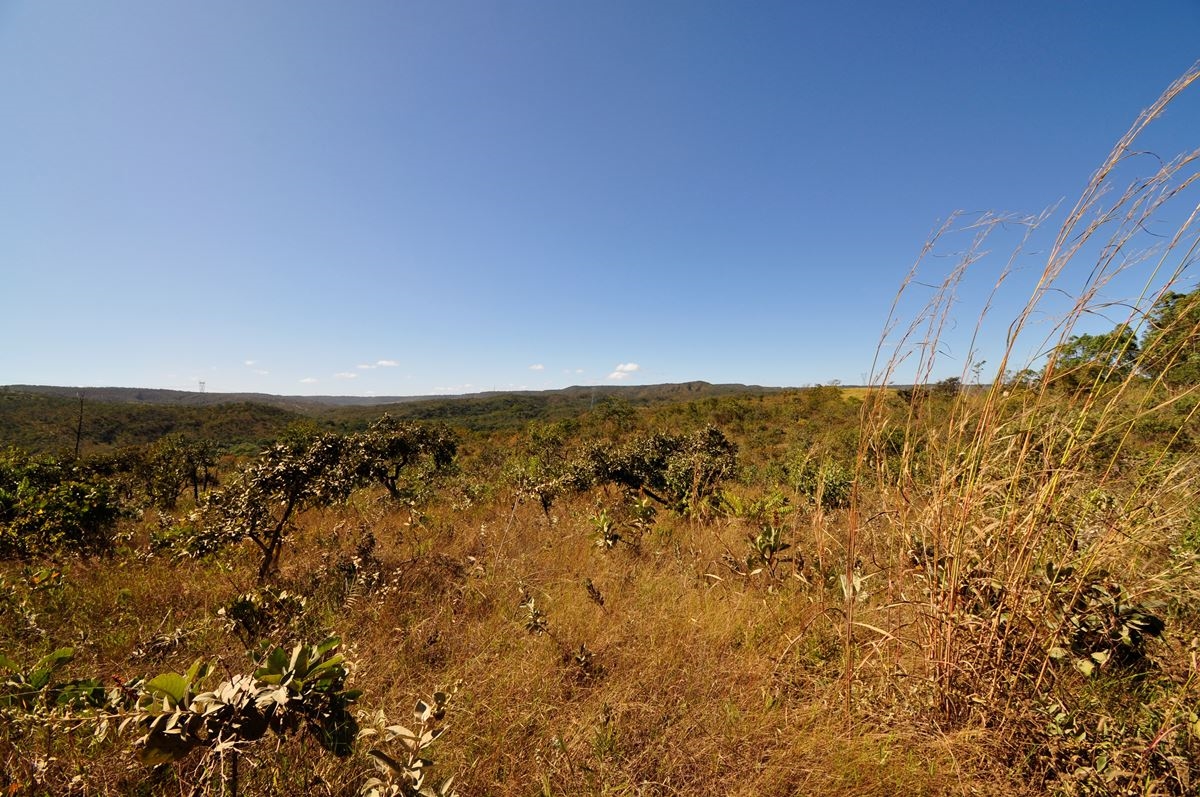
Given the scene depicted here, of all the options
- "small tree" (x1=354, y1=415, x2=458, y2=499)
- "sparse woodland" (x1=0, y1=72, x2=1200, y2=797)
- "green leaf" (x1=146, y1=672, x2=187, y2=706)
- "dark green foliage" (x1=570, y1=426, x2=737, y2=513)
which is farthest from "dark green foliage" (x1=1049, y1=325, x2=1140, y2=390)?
"small tree" (x1=354, y1=415, x2=458, y2=499)

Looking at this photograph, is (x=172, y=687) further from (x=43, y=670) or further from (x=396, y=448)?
(x=396, y=448)

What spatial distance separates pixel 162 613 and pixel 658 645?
4.04m

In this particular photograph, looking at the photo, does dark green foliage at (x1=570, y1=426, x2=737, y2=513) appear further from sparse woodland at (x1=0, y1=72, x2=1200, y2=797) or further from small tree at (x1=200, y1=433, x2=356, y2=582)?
small tree at (x1=200, y1=433, x2=356, y2=582)

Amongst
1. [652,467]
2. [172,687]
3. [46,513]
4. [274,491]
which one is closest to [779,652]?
→ [172,687]

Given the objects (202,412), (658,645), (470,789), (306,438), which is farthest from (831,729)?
(202,412)

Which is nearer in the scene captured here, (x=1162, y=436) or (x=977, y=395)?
(x=977, y=395)

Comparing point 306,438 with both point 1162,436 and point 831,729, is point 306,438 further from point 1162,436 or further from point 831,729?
point 1162,436

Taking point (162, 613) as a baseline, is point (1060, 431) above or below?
above

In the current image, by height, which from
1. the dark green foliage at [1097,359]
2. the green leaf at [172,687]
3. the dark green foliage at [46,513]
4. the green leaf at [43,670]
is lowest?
the dark green foliage at [46,513]

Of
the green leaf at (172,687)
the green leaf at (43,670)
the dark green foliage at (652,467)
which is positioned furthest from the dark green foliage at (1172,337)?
the dark green foliage at (652,467)

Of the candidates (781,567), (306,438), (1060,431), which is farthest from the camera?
(306,438)

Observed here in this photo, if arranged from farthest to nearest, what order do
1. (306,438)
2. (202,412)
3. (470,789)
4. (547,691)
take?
1. (202,412)
2. (306,438)
3. (547,691)
4. (470,789)

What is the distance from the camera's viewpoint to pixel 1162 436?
736cm

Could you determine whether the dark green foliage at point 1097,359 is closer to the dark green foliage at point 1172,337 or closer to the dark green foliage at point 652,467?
the dark green foliage at point 1172,337
